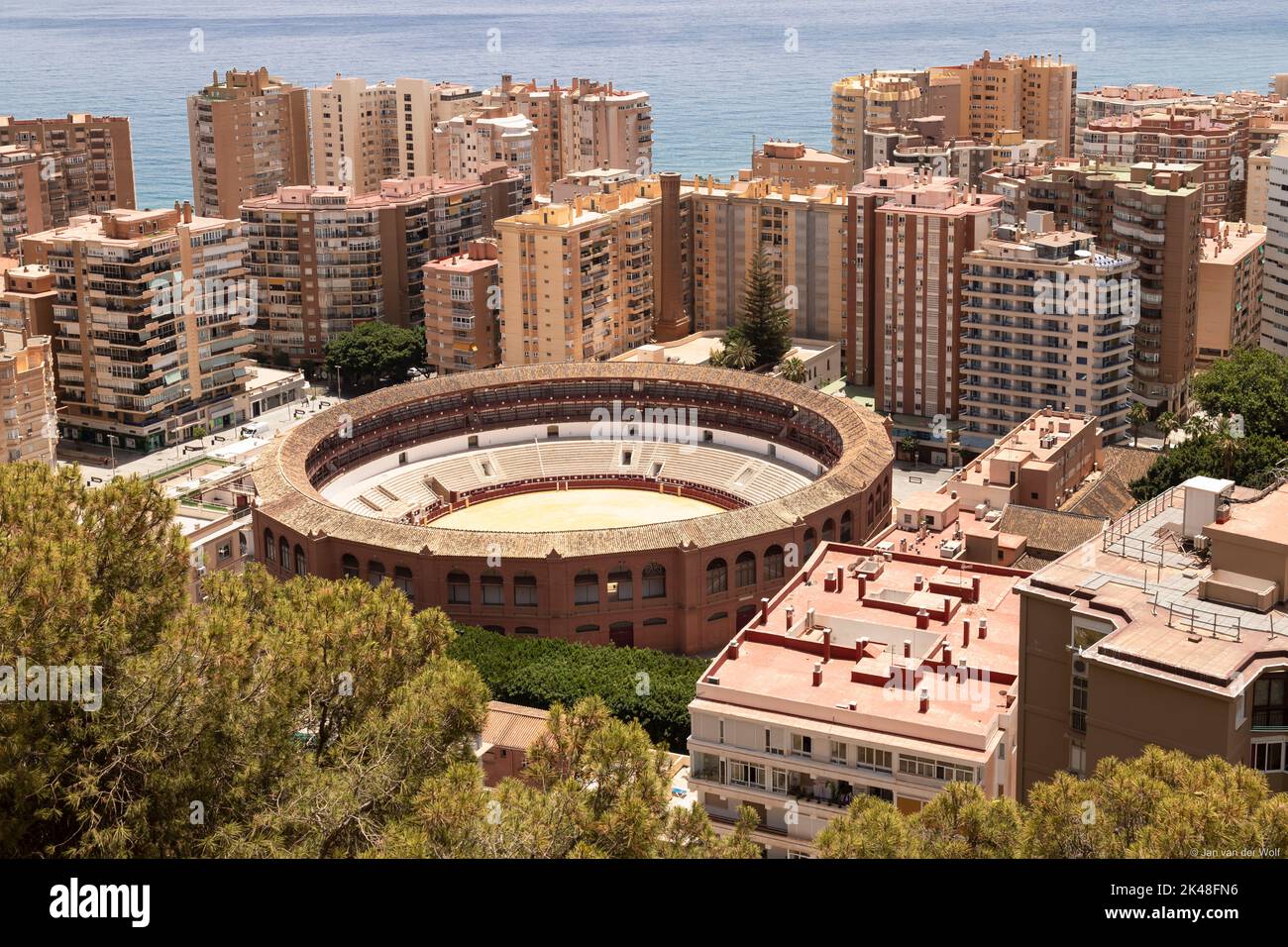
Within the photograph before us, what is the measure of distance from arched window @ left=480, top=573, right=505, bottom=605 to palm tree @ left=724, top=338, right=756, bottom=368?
1269 inches

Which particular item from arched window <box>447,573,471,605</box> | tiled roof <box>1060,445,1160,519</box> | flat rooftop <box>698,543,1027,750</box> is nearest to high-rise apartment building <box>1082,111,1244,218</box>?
tiled roof <box>1060,445,1160,519</box>

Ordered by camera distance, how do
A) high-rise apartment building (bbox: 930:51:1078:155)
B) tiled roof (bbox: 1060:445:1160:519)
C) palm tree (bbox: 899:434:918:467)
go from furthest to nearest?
high-rise apartment building (bbox: 930:51:1078:155), palm tree (bbox: 899:434:918:467), tiled roof (bbox: 1060:445:1160:519)

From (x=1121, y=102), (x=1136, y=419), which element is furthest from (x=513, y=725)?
(x=1121, y=102)

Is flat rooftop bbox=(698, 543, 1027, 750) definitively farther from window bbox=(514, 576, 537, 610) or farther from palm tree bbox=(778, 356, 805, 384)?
palm tree bbox=(778, 356, 805, 384)

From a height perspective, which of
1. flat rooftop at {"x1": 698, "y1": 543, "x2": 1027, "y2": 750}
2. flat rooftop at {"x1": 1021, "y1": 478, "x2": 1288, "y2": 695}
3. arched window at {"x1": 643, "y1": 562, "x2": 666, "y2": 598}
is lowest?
arched window at {"x1": 643, "y1": 562, "x2": 666, "y2": 598}

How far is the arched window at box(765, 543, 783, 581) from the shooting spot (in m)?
55.0

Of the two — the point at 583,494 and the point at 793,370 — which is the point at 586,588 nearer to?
the point at 583,494

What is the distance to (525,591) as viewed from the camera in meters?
53.5

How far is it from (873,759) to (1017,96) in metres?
105

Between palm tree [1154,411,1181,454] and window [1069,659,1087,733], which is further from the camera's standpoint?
palm tree [1154,411,1181,454]

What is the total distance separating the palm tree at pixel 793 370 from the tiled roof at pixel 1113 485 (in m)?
18.5

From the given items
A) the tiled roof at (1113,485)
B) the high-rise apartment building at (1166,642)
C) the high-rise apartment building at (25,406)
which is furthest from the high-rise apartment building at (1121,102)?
the high-rise apartment building at (1166,642)

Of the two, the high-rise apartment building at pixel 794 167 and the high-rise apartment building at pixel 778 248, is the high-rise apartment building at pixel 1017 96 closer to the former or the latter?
the high-rise apartment building at pixel 794 167

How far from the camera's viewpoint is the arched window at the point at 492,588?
53375 mm
